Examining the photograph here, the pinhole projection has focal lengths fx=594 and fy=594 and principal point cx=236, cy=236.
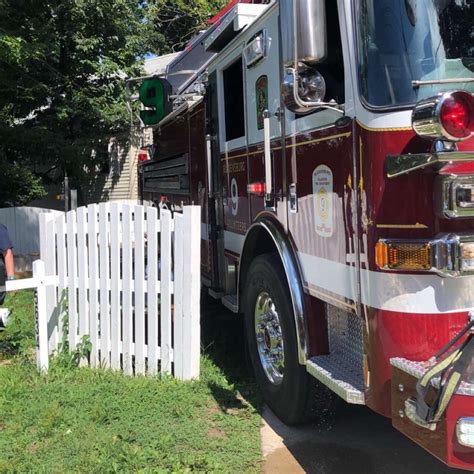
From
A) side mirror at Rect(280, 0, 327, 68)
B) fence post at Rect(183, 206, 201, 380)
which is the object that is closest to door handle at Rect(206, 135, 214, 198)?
fence post at Rect(183, 206, 201, 380)

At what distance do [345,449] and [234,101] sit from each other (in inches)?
116

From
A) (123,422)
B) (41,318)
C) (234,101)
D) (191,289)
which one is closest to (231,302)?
(191,289)

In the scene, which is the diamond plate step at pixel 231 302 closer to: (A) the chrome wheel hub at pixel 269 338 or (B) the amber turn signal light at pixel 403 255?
(A) the chrome wheel hub at pixel 269 338

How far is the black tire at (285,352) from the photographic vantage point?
3.84m

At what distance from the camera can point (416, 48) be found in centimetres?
271

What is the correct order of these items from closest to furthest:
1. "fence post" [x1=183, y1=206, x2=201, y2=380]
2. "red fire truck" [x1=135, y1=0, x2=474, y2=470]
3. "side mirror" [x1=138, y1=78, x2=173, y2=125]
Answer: "red fire truck" [x1=135, y1=0, x2=474, y2=470] → "fence post" [x1=183, y1=206, x2=201, y2=380] → "side mirror" [x1=138, y1=78, x2=173, y2=125]

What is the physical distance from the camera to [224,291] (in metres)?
5.68

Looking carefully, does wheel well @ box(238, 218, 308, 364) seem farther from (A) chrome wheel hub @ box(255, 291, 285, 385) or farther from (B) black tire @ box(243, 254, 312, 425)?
(A) chrome wheel hub @ box(255, 291, 285, 385)

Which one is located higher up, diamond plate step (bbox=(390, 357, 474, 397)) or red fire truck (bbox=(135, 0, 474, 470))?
red fire truck (bbox=(135, 0, 474, 470))

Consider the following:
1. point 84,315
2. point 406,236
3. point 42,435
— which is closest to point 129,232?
point 84,315

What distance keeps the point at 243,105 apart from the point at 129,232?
1.40m

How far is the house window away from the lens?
16.1 ft

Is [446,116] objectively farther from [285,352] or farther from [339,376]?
[285,352]

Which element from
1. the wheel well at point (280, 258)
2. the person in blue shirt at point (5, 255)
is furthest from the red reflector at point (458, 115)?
the person in blue shirt at point (5, 255)
